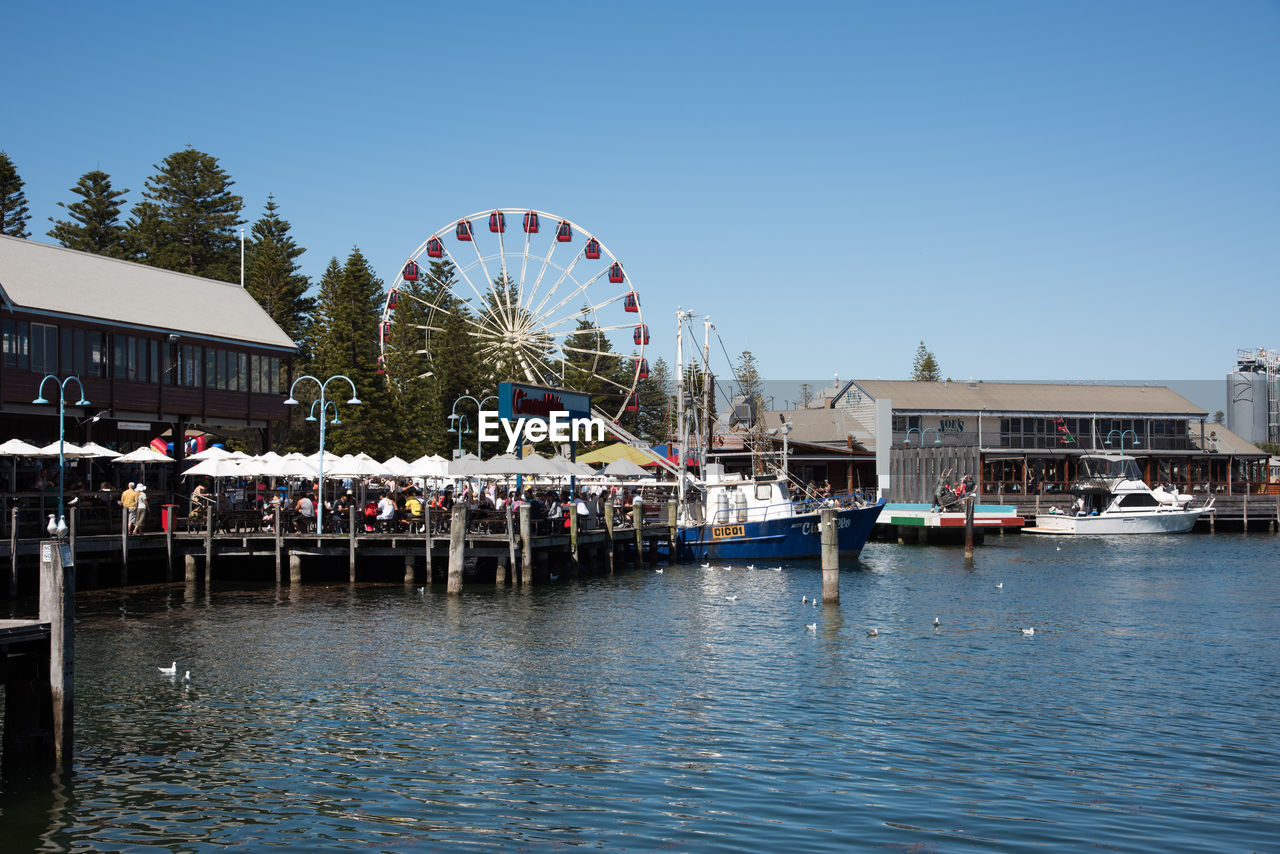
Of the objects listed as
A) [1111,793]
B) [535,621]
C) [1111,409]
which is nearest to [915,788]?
[1111,793]

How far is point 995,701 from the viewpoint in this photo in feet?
64.2

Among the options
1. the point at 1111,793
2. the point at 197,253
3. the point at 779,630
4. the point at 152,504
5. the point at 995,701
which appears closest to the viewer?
the point at 1111,793

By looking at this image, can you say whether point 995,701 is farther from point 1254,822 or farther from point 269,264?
point 269,264

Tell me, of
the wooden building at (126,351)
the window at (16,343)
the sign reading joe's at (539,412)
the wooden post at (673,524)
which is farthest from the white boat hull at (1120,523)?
the window at (16,343)

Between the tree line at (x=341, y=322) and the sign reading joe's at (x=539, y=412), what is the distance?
11.8m

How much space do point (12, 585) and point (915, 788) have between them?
23.9 m

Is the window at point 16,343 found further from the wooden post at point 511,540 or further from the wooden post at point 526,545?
the wooden post at point 526,545

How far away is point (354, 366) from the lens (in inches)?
2667

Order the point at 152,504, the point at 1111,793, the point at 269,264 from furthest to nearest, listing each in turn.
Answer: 1. the point at 269,264
2. the point at 152,504
3. the point at 1111,793

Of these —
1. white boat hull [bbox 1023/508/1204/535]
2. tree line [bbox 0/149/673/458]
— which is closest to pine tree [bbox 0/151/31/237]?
tree line [bbox 0/149/673/458]

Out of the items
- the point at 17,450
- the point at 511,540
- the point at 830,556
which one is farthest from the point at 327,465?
the point at 830,556

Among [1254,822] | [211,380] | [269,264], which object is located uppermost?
[269,264]

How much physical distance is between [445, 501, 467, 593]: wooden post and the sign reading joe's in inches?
349

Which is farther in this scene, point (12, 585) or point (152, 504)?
point (152, 504)
